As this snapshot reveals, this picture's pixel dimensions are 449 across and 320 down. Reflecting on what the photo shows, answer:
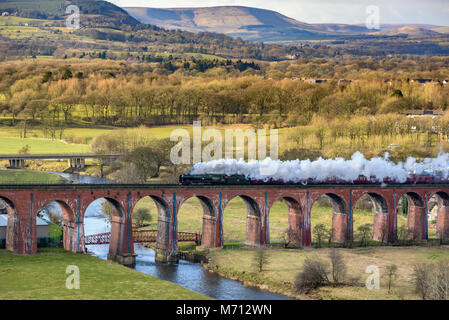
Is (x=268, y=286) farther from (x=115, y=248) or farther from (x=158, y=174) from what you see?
(x=158, y=174)

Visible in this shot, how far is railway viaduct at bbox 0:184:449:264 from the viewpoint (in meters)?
79.5

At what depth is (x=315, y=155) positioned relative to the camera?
14412 cm

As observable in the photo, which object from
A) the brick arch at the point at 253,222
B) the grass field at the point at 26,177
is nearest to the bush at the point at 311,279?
the brick arch at the point at 253,222

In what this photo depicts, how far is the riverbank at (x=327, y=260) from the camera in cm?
7306

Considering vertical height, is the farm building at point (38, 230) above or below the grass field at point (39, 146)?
below

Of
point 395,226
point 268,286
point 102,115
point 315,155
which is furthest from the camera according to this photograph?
point 102,115

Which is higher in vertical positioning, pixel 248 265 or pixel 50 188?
pixel 50 188

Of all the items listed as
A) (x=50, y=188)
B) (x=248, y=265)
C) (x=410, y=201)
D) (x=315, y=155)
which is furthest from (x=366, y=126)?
(x=50, y=188)

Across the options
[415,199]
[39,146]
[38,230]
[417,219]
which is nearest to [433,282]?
[417,219]

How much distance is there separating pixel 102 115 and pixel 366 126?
68433 millimetres

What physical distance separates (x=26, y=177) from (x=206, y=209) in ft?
154

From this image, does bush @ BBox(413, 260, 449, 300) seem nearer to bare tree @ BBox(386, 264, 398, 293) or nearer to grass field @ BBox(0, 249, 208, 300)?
bare tree @ BBox(386, 264, 398, 293)

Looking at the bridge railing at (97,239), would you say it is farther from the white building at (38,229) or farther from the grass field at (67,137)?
the grass field at (67,137)

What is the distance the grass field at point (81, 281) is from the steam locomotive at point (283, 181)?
15654 mm
